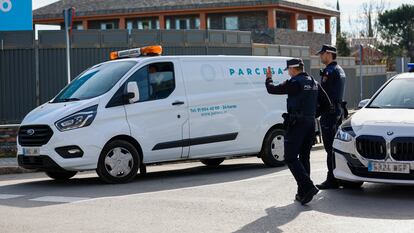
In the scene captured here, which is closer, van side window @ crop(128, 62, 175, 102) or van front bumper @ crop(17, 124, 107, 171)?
van front bumper @ crop(17, 124, 107, 171)

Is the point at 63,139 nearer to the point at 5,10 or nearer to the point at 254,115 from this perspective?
the point at 254,115

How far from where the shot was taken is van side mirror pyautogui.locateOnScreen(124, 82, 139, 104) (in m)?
10.7

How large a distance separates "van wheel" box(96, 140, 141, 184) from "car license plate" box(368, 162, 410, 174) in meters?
3.79

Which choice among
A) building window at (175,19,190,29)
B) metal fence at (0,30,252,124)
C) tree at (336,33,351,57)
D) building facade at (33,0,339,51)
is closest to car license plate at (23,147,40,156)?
metal fence at (0,30,252,124)

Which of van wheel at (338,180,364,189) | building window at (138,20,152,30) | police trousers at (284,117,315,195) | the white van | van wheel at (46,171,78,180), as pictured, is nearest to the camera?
police trousers at (284,117,315,195)

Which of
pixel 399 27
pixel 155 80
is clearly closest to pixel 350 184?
pixel 155 80

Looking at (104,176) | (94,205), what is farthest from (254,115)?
(94,205)

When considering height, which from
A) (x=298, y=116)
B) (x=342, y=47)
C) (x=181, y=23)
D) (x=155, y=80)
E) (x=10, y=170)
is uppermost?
(x=181, y=23)

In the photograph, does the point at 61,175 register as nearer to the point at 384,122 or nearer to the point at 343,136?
the point at 343,136

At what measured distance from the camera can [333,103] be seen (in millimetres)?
9477

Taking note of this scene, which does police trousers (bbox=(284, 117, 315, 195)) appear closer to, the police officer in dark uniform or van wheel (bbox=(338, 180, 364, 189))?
the police officer in dark uniform

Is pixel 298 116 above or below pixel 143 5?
below

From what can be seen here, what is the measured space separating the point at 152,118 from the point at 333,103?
2.97 metres

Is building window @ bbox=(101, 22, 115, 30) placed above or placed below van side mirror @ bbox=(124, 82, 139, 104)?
above
